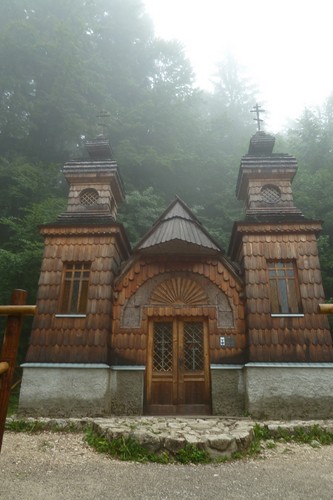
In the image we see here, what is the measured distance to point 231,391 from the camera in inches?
394

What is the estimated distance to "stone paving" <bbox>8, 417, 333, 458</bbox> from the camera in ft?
20.2

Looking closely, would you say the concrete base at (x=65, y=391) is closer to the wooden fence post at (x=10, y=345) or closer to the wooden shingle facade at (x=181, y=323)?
the wooden shingle facade at (x=181, y=323)

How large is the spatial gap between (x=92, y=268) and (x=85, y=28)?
22.1 metres

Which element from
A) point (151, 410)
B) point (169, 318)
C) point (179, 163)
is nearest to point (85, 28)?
point (179, 163)

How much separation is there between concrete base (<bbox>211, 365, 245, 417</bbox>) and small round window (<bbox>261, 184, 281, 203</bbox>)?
5670 millimetres

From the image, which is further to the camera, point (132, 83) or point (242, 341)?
point (132, 83)

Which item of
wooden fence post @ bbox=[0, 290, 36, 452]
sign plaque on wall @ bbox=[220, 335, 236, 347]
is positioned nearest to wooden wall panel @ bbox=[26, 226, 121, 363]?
sign plaque on wall @ bbox=[220, 335, 236, 347]

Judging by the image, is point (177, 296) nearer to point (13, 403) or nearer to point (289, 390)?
point (289, 390)

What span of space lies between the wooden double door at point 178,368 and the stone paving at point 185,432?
96.0 inches

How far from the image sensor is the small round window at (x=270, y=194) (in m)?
12.6

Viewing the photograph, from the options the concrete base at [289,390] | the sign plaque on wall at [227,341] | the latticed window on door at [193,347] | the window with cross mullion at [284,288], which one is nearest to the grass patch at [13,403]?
the latticed window on door at [193,347]

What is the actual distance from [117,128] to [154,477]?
2155 cm

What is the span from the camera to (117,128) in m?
23.6

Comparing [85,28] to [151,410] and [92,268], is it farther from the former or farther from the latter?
[151,410]
